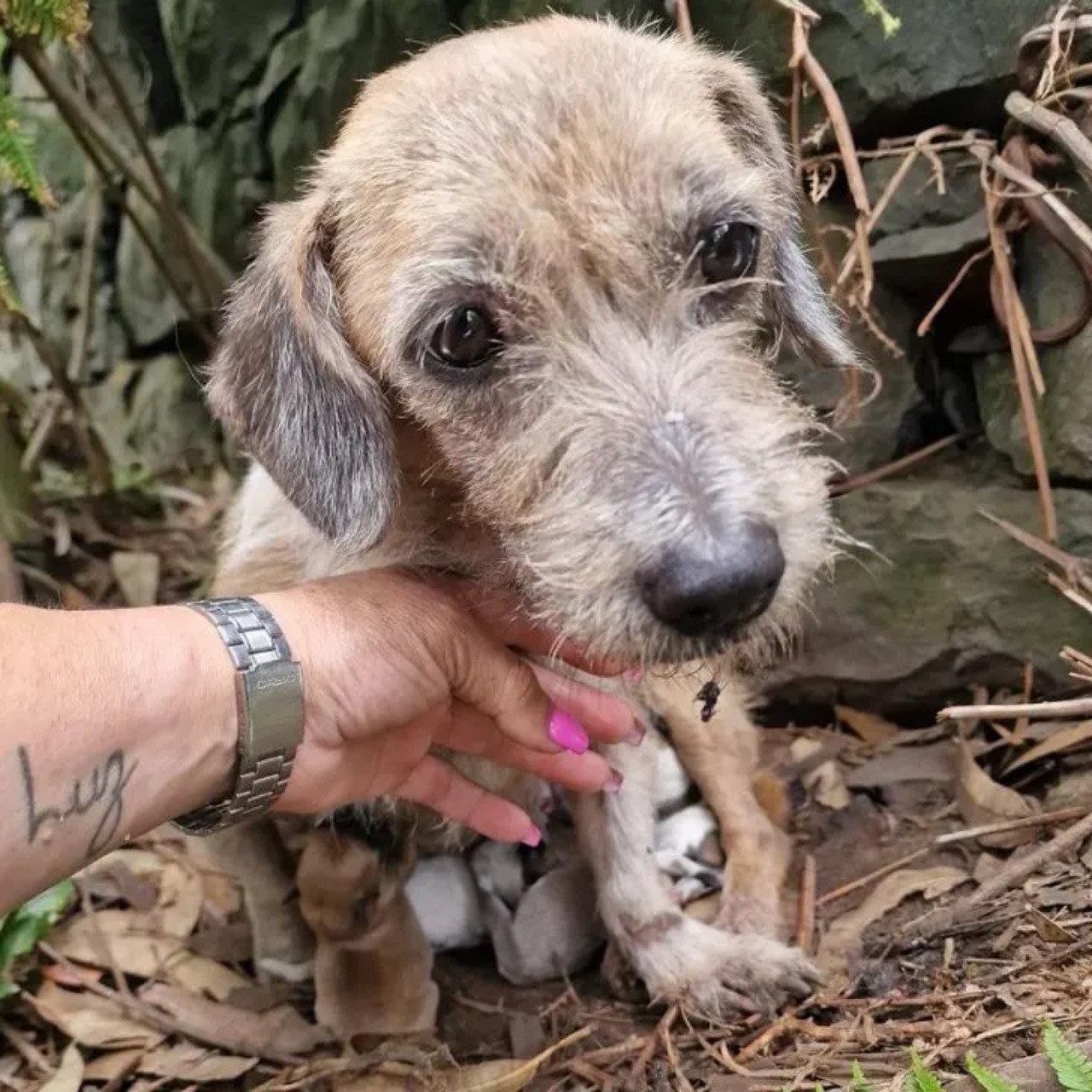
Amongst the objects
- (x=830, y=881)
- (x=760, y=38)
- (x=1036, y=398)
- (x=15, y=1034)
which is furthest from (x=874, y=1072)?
(x=760, y=38)

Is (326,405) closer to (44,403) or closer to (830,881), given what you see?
(830,881)

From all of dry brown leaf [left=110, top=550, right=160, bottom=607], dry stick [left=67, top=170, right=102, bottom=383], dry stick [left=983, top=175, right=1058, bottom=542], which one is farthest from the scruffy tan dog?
dry stick [left=67, top=170, right=102, bottom=383]

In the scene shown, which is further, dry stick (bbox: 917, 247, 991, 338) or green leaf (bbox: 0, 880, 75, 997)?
green leaf (bbox: 0, 880, 75, 997)

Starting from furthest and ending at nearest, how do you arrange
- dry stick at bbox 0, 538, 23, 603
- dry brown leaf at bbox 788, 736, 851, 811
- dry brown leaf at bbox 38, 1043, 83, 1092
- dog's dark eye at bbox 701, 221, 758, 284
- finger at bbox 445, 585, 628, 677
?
dry stick at bbox 0, 538, 23, 603 < dry brown leaf at bbox 788, 736, 851, 811 < dry brown leaf at bbox 38, 1043, 83, 1092 < finger at bbox 445, 585, 628, 677 < dog's dark eye at bbox 701, 221, 758, 284

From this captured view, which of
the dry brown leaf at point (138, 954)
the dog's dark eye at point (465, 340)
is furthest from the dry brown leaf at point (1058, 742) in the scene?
the dry brown leaf at point (138, 954)

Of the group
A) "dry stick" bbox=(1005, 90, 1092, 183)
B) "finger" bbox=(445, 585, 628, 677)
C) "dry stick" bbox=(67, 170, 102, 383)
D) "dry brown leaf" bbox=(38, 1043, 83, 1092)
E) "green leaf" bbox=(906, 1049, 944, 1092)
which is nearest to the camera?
"green leaf" bbox=(906, 1049, 944, 1092)

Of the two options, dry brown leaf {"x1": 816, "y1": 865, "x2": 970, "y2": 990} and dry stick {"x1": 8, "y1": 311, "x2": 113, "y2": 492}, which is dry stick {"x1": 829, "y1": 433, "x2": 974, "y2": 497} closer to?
dry brown leaf {"x1": 816, "y1": 865, "x2": 970, "y2": 990}

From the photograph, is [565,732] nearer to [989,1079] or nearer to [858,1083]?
[858,1083]
